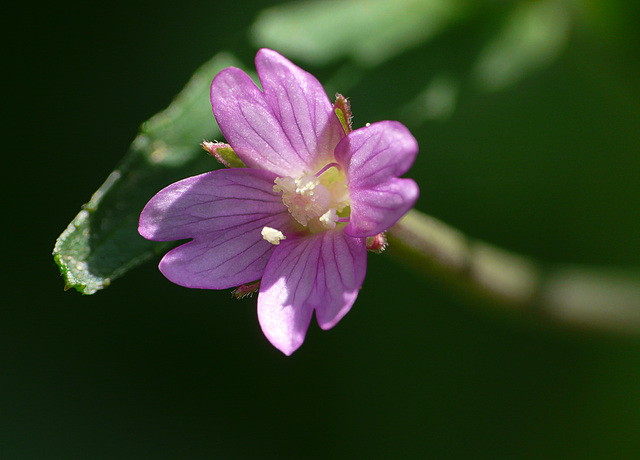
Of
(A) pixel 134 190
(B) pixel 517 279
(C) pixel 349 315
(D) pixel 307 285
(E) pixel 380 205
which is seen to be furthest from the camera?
(C) pixel 349 315

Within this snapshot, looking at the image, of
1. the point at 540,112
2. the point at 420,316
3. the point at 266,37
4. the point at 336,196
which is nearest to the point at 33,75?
the point at 266,37

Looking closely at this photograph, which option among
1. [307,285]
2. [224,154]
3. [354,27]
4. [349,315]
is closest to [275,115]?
[224,154]

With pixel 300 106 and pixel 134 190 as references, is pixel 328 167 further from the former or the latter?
pixel 134 190

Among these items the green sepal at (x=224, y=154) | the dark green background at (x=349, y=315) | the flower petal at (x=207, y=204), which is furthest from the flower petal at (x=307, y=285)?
the dark green background at (x=349, y=315)

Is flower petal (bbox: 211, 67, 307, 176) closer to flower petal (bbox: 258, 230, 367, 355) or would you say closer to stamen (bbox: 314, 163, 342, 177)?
stamen (bbox: 314, 163, 342, 177)

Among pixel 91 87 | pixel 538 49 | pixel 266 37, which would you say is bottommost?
pixel 91 87

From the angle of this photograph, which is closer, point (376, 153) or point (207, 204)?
point (376, 153)

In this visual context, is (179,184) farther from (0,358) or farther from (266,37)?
(0,358)
